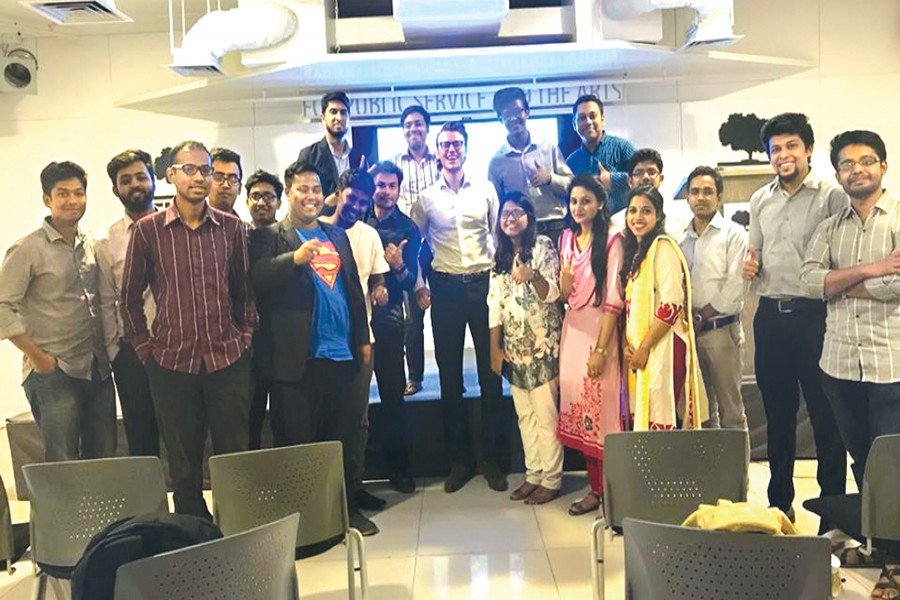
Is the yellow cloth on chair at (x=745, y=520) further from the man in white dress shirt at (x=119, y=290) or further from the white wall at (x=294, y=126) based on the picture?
the white wall at (x=294, y=126)

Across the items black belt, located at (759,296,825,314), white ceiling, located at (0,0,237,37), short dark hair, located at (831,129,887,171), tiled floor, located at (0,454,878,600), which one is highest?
white ceiling, located at (0,0,237,37)

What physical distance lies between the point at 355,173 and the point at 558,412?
1.63 meters

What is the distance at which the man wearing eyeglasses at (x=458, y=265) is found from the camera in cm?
380

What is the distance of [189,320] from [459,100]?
3.59 metres

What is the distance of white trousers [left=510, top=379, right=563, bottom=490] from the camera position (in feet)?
12.0

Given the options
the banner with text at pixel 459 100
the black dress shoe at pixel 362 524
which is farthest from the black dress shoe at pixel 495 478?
the banner with text at pixel 459 100

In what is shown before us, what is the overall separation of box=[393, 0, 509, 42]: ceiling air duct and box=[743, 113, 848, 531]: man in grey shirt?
168 cm

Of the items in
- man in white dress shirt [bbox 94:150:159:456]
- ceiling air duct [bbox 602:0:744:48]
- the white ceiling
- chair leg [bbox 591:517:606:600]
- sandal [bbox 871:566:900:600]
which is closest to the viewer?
chair leg [bbox 591:517:606:600]

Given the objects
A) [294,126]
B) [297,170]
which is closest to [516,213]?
[297,170]

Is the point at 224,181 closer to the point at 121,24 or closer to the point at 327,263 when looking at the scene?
the point at 327,263

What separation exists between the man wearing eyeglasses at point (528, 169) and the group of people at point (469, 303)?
1 centimetres

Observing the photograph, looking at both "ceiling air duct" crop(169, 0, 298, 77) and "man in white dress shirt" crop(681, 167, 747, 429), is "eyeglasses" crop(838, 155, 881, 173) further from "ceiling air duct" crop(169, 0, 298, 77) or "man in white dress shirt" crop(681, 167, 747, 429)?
"ceiling air duct" crop(169, 0, 298, 77)

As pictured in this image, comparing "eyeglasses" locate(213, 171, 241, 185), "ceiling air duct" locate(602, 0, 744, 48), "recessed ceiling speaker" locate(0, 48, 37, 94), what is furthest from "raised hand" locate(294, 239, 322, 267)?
"recessed ceiling speaker" locate(0, 48, 37, 94)

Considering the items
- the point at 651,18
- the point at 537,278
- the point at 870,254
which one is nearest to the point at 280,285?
the point at 537,278
